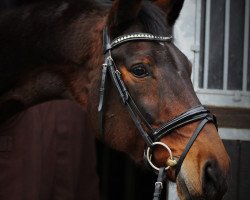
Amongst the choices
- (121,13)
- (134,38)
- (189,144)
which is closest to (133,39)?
(134,38)

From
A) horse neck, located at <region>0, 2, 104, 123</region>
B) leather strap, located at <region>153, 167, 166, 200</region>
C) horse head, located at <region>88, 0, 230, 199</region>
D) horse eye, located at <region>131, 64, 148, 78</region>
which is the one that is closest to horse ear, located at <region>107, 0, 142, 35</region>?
horse head, located at <region>88, 0, 230, 199</region>

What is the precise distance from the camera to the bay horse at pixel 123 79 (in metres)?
1.88

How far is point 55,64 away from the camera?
2289 millimetres

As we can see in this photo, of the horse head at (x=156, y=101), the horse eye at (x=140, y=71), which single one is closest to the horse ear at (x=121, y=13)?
the horse head at (x=156, y=101)

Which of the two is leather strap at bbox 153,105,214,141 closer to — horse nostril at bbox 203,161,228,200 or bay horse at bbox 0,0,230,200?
bay horse at bbox 0,0,230,200

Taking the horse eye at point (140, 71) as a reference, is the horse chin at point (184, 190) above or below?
below

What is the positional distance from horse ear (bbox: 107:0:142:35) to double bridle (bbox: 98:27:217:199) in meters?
0.05

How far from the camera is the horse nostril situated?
1.80 m

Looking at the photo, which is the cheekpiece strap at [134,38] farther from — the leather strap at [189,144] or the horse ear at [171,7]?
the leather strap at [189,144]

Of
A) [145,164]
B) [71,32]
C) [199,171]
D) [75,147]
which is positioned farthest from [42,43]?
[75,147]

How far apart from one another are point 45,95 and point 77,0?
516 mm

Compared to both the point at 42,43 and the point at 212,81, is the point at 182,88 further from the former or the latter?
the point at 212,81

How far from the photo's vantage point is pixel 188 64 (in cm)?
209

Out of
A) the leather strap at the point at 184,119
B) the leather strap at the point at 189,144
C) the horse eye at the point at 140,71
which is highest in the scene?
the horse eye at the point at 140,71
